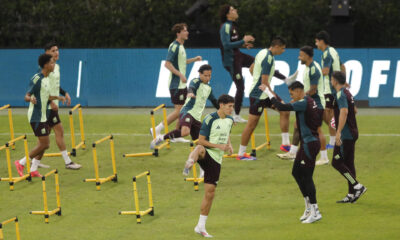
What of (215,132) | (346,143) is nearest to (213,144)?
(215,132)

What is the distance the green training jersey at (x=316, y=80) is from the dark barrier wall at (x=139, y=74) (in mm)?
7596

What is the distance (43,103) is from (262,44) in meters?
14.1

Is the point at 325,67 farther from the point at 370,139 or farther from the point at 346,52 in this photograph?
the point at 346,52

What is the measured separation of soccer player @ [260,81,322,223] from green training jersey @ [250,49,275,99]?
3.62 meters

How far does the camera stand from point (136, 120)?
74.7ft

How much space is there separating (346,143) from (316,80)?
2.74 metres

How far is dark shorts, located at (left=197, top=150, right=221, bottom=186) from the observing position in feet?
40.4

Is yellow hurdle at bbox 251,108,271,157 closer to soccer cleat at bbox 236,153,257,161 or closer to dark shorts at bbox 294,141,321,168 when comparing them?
soccer cleat at bbox 236,153,257,161

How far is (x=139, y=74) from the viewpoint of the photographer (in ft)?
82.8

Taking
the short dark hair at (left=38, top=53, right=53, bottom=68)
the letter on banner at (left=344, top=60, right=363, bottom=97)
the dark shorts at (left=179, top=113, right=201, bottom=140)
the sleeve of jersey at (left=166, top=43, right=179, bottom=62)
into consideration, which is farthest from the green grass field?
the letter on banner at (left=344, top=60, right=363, bottom=97)

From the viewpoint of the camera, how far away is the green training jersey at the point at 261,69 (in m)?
16.6

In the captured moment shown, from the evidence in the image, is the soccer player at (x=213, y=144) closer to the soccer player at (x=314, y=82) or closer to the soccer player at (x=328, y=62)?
the soccer player at (x=314, y=82)

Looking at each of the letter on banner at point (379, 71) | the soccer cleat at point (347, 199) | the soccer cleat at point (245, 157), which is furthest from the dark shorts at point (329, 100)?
the letter on banner at point (379, 71)

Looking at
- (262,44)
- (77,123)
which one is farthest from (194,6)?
(77,123)
